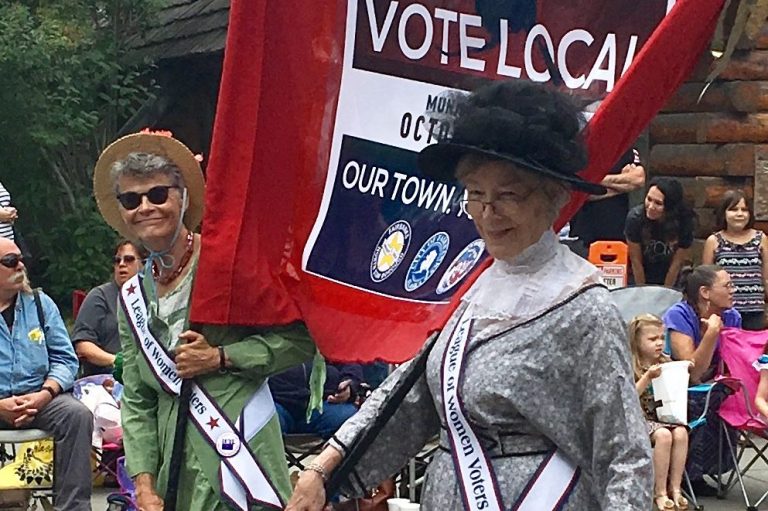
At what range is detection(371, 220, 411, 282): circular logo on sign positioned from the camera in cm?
433

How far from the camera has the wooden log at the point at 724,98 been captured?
35.1ft

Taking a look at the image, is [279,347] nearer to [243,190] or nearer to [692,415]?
[243,190]

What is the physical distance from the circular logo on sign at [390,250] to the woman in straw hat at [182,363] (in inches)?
12.0

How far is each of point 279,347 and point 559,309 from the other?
140 cm

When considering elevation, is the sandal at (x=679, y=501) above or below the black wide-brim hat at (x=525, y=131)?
below

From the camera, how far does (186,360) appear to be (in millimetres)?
3975

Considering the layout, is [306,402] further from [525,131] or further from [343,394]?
[525,131]

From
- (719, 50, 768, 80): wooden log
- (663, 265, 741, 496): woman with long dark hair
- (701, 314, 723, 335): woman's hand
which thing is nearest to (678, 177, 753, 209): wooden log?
(719, 50, 768, 80): wooden log

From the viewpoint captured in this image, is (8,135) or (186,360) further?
(8,135)

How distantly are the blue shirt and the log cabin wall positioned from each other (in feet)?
17.0

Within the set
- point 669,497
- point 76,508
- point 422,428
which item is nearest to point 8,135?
point 76,508

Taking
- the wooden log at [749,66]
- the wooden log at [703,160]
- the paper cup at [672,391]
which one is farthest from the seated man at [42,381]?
the wooden log at [749,66]

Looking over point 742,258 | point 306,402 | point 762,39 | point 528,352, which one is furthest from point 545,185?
point 762,39

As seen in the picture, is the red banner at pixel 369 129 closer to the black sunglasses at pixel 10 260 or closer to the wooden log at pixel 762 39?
the black sunglasses at pixel 10 260
